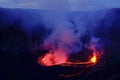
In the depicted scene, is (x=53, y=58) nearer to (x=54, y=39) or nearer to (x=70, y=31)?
(x=54, y=39)

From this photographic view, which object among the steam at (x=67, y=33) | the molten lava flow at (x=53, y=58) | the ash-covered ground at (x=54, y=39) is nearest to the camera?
the ash-covered ground at (x=54, y=39)

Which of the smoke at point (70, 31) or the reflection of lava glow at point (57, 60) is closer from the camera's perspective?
the reflection of lava glow at point (57, 60)

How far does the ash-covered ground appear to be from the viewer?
269 inches

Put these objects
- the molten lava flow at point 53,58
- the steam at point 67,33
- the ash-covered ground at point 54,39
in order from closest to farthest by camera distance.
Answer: the ash-covered ground at point 54,39
the molten lava flow at point 53,58
the steam at point 67,33

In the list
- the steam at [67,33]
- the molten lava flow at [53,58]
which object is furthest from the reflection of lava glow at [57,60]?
the steam at [67,33]

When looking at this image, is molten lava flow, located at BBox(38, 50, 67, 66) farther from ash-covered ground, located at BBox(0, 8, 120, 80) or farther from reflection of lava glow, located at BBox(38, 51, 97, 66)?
ash-covered ground, located at BBox(0, 8, 120, 80)

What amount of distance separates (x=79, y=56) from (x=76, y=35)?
Result: 1.79 ft

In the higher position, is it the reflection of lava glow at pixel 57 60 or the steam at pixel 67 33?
the steam at pixel 67 33

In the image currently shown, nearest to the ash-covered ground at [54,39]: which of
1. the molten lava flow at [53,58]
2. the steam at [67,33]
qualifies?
the steam at [67,33]

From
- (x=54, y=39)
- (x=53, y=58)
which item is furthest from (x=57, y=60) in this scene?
(x=54, y=39)

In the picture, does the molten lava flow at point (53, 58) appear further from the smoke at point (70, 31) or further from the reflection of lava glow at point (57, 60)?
the smoke at point (70, 31)

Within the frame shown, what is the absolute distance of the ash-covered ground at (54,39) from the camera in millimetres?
6824

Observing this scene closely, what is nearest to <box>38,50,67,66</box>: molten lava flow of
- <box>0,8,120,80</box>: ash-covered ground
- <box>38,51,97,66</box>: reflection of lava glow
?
<box>38,51,97,66</box>: reflection of lava glow

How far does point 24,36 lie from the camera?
6.90m
